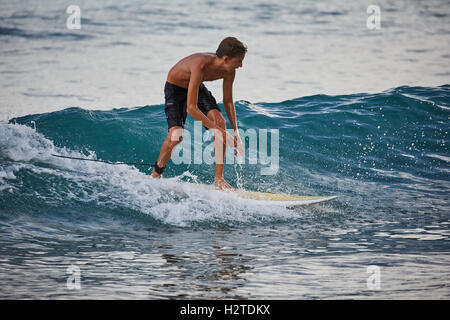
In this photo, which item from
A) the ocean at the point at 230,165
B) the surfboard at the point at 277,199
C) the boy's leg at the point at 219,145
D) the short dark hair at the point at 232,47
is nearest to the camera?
the ocean at the point at 230,165

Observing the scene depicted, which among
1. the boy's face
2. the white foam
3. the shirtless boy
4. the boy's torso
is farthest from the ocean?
the boy's face

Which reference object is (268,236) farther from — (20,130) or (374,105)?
(374,105)

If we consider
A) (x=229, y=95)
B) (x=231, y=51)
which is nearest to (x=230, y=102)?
(x=229, y=95)

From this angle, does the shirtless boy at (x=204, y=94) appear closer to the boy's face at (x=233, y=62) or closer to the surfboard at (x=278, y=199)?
the boy's face at (x=233, y=62)

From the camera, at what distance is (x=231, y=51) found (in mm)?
6277

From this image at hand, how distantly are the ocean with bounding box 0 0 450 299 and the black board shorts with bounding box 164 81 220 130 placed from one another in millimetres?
603

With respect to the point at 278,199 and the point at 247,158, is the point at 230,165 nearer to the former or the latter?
the point at 247,158

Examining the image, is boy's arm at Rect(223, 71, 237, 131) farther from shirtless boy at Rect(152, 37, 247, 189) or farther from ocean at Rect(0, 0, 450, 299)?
ocean at Rect(0, 0, 450, 299)

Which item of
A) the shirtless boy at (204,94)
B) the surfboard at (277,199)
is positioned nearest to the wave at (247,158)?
the surfboard at (277,199)

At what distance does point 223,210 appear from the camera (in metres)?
6.64

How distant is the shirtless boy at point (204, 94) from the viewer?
20.8ft

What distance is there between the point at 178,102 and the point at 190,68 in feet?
1.50
